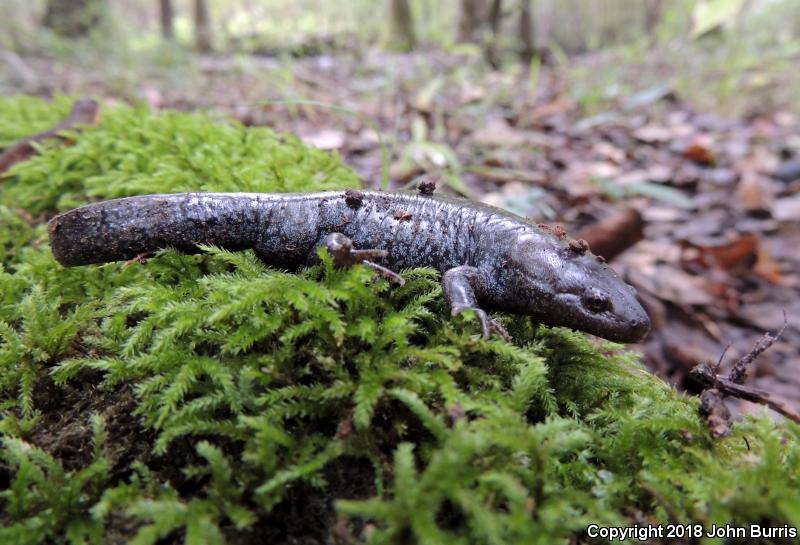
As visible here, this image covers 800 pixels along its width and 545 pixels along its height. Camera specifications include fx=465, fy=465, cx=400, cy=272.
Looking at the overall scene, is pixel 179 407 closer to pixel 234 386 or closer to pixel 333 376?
pixel 234 386

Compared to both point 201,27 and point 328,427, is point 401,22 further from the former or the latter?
point 328,427

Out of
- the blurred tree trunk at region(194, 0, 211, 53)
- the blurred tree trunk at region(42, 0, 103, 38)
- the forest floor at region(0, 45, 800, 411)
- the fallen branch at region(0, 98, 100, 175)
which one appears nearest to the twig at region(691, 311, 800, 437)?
the forest floor at region(0, 45, 800, 411)

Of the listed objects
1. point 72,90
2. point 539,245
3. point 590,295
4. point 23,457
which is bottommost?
point 23,457

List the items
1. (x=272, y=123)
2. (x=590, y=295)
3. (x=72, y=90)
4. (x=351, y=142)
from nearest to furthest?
(x=590, y=295) < (x=351, y=142) < (x=272, y=123) < (x=72, y=90)

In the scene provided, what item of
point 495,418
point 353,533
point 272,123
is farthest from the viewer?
point 272,123

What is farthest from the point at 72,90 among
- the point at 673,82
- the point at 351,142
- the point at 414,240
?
the point at 673,82

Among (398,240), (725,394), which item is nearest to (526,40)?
(398,240)
